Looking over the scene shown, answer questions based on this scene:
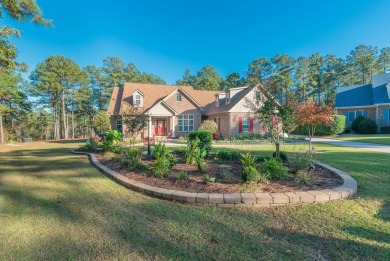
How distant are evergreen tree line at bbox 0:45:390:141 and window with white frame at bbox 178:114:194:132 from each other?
16.5 meters

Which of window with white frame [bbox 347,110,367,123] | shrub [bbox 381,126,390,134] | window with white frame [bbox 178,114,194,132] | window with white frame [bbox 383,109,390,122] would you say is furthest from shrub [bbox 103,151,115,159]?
window with white frame [bbox 347,110,367,123]

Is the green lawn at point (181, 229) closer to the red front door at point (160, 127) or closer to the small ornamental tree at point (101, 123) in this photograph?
the small ornamental tree at point (101, 123)

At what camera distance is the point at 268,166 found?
4.84 meters

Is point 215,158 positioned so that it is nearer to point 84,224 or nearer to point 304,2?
point 84,224

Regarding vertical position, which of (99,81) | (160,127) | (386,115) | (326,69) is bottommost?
(160,127)

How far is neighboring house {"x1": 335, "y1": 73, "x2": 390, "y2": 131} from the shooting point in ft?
73.6

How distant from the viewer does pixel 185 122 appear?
70.8ft

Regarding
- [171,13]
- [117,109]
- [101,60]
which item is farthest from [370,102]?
[101,60]

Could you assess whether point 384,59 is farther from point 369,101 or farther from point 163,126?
point 163,126

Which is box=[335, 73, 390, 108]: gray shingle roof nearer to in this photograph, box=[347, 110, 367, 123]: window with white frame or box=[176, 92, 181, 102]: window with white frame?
box=[347, 110, 367, 123]: window with white frame

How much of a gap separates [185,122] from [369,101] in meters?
21.1

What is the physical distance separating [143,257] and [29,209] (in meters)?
2.72

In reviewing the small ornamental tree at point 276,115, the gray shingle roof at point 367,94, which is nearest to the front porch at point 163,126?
the small ornamental tree at point 276,115

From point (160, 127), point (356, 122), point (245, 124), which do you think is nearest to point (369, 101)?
point (356, 122)
